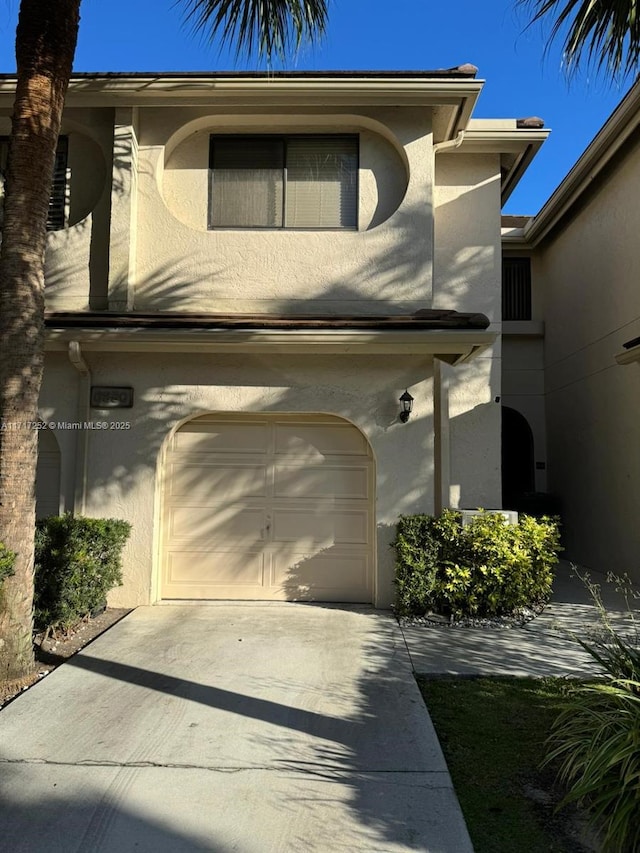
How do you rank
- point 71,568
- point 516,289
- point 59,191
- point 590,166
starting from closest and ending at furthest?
1. point 71,568
2. point 59,191
3. point 590,166
4. point 516,289

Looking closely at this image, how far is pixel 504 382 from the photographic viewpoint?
43.4 ft

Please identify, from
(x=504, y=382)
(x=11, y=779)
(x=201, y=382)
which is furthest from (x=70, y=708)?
(x=504, y=382)

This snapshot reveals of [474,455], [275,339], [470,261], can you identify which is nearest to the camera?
[275,339]

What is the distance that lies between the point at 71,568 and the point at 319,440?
11.8 feet

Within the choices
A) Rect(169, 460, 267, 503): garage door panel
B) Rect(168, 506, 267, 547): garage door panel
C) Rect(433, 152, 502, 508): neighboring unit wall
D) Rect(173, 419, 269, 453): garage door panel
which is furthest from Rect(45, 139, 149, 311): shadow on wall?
Rect(433, 152, 502, 508): neighboring unit wall

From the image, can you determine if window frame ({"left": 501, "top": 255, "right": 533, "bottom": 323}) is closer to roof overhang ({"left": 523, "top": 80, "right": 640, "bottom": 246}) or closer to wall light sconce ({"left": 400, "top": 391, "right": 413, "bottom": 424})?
roof overhang ({"left": 523, "top": 80, "right": 640, "bottom": 246})

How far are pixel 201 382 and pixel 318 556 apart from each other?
9.45 feet

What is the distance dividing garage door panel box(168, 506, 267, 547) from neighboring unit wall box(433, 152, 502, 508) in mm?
3413

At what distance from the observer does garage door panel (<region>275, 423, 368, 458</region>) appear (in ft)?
27.7

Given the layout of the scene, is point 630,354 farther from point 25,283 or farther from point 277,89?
point 25,283

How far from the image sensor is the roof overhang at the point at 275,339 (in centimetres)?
738

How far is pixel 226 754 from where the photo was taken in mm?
4023

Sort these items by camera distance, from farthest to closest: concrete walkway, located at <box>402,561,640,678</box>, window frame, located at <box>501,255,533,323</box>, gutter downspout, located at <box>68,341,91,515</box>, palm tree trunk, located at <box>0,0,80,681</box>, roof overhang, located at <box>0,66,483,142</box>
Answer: window frame, located at <box>501,255,533,323</box>
roof overhang, located at <box>0,66,483,142</box>
gutter downspout, located at <box>68,341,91,515</box>
concrete walkway, located at <box>402,561,640,678</box>
palm tree trunk, located at <box>0,0,80,681</box>

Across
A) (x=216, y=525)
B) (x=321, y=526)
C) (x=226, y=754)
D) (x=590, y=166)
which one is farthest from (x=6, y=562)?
(x=590, y=166)
